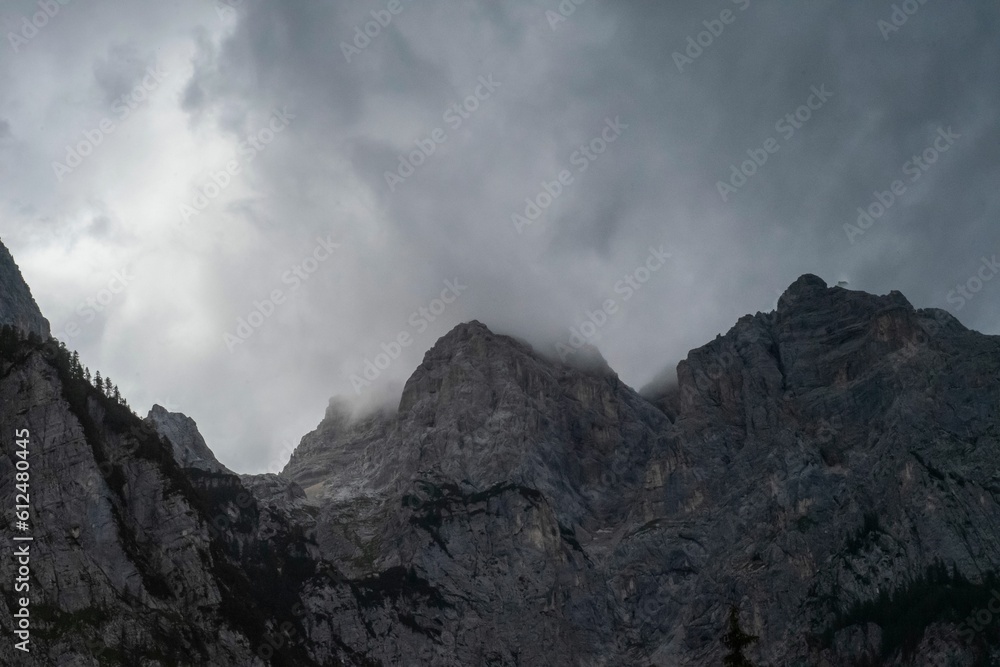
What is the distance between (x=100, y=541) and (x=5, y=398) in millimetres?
32062

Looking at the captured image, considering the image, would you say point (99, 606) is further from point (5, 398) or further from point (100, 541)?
point (5, 398)

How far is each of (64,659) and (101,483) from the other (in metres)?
41.9

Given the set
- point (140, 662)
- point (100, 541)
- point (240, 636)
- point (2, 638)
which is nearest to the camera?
point (2, 638)

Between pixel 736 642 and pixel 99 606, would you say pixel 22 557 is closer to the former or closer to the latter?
pixel 99 606

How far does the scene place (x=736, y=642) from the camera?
3369 inches

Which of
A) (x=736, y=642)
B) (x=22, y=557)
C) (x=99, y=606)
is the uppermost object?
(x=22, y=557)

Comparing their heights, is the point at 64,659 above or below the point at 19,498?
below

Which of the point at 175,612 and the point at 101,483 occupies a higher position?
the point at 101,483

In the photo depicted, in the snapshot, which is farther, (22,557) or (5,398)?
(5,398)

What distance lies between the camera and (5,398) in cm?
18700

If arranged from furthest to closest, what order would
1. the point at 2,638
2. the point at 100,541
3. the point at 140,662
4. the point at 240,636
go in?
1. the point at 240,636
2. the point at 100,541
3. the point at 140,662
4. the point at 2,638

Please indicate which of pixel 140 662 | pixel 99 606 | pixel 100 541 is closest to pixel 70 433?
pixel 100 541

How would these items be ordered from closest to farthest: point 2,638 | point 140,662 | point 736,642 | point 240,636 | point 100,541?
point 736,642 → point 2,638 → point 140,662 → point 100,541 → point 240,636

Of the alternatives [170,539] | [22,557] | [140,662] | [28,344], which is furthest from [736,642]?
[28,344]
